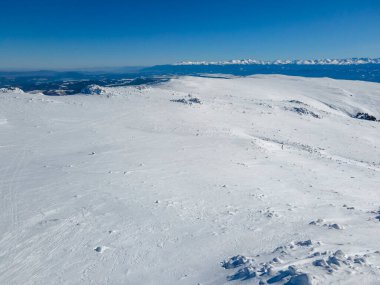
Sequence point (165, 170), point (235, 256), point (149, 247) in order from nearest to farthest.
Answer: point (235, 256) → point (149, 247) → point (165, 170)

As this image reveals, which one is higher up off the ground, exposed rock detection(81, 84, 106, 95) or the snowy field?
exposed rock detection(81, 84, 106, 95)

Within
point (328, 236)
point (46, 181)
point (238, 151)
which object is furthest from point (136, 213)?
point (238, 151)

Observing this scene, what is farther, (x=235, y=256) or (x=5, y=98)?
(x=5, y=98)

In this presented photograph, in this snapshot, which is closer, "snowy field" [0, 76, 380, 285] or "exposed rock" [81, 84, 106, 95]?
"snowy field" [0, 76, 380, 285]

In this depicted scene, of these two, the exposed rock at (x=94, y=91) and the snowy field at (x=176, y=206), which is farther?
the exposed rock at (x=94, y=91)

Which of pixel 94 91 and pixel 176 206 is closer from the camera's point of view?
pixel 176 206

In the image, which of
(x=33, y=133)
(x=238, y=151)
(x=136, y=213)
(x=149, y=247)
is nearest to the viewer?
(x=149, y=247)

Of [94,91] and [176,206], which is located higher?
[94,91]

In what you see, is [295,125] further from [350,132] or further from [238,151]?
[238,151]
